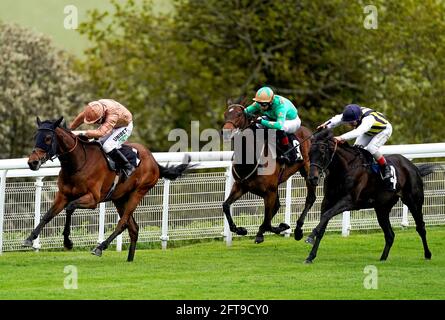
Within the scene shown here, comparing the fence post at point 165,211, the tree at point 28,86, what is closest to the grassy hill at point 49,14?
the tree at point 28,86

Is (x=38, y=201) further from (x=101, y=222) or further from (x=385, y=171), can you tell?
(x=385, y=171)

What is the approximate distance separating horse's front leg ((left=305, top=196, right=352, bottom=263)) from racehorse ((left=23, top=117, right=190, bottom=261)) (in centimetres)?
192

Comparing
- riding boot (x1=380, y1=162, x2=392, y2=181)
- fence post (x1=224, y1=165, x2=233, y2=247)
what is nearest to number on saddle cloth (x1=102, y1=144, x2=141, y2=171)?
fence post (x1=224, y1=165, x2=233, y2=247)

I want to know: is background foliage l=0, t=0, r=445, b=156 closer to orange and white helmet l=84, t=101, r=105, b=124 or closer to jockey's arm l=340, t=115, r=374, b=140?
jockey's arm l=340, t=115, r=374, b=140

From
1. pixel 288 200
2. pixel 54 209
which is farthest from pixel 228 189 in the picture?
pixel 54 209

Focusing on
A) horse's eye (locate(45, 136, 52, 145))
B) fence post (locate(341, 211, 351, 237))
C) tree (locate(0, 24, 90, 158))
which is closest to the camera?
horse's eye (locate(45, 136, 52, 145))

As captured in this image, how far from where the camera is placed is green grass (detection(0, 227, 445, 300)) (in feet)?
34.3

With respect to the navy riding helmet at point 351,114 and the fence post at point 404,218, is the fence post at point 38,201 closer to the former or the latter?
the navy riding helmet at point 351,114

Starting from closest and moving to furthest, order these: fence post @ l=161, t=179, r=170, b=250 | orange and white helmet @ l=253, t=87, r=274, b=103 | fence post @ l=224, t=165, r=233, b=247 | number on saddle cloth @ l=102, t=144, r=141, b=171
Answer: number on saddle cloth @ l=102, t=144, r=141, b=171 < orange and white helmet @ l=253, t=87, r=274, b=103 < fence post @ l=161, t=179, r=170, b=250 < fence post @ l=224, t=165, r=233, b=247

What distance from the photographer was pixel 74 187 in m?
12.7

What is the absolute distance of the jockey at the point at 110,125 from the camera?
12.8 metres

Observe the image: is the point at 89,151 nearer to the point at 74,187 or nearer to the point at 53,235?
the point at 74,187

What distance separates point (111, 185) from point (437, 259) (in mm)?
3628

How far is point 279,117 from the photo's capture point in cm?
1403
